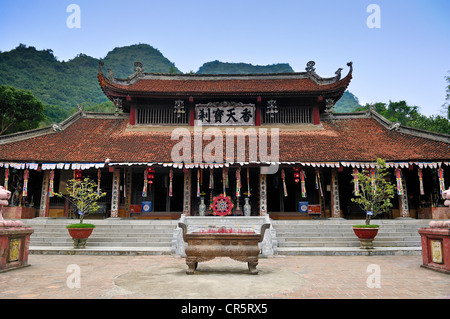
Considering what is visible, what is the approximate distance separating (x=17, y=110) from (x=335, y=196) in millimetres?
25443

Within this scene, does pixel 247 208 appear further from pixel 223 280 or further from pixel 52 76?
pixel 52 76

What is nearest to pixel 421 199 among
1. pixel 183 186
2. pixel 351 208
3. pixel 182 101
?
pixel 351 208

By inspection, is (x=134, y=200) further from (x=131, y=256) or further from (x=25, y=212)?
(x=131, y=256)

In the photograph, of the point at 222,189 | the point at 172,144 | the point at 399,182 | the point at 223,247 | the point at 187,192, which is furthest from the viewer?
the point at 222,189

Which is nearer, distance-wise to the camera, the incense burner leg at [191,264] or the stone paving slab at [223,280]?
the stone paving slab at [223,280]

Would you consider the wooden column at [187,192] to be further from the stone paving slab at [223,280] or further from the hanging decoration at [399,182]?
the hanging decoration at [399,182]

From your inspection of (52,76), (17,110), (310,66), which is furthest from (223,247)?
(52,76)

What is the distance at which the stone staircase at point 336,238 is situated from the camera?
1016cm

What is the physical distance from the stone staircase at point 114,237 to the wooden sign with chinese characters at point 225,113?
263 inches

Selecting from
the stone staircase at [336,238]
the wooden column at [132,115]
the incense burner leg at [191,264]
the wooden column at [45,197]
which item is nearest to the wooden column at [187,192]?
the stone staircase at [336,238]

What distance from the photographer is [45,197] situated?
15109 millimetres

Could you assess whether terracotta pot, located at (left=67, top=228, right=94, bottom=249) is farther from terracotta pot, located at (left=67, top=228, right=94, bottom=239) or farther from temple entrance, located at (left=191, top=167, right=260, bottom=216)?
temple entrance, located at (left=191, top=167, right=260, bottom=216)

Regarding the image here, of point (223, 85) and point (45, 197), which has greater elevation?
point (223, 85)

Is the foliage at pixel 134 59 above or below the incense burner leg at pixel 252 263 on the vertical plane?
above
